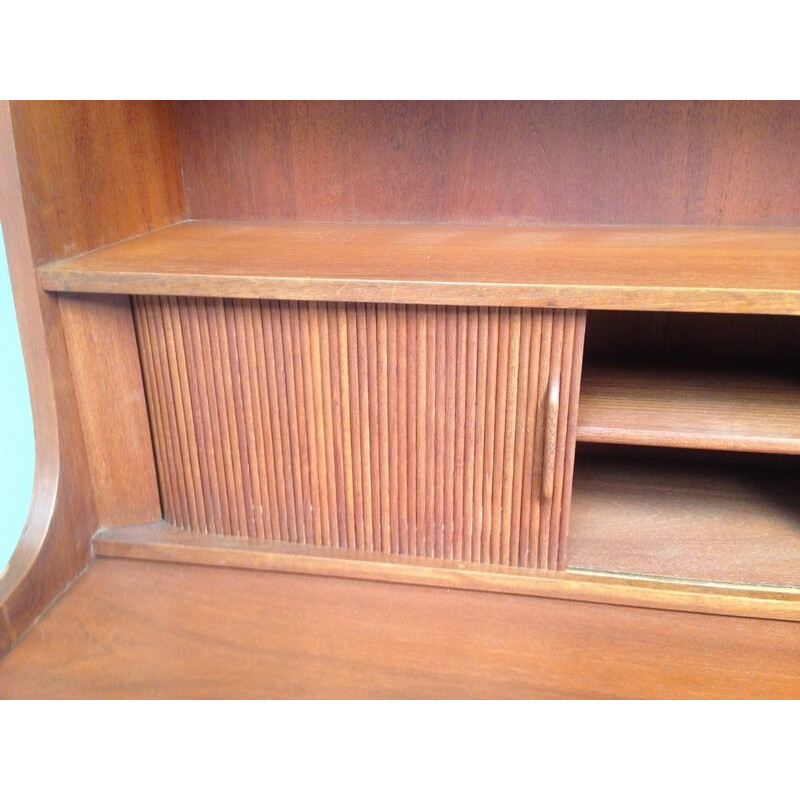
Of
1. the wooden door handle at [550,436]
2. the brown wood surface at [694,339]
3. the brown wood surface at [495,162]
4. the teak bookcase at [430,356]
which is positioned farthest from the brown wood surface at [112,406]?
the brown wood surface at [694,339]

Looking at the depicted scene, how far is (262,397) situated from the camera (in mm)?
762

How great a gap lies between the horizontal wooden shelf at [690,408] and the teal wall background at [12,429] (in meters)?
0.74

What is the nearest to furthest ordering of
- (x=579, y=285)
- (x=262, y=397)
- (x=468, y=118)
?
(x=579, y=285) < (x=262, y=397) < (x=468, y=118)

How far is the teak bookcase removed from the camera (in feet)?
2.28

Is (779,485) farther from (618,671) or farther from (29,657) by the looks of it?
(29,657)

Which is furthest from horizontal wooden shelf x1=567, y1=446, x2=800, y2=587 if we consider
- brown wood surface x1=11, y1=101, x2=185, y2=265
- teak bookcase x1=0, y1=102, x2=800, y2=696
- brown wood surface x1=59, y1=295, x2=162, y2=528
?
brown wood surface x1=11, y1=101, x2=185, y2=265

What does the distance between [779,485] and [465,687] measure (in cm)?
50

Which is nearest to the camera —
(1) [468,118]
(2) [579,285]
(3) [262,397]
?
(2) [579,285]

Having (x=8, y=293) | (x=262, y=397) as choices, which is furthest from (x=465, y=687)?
(x=8, y=293)

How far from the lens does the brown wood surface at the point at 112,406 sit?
77cm

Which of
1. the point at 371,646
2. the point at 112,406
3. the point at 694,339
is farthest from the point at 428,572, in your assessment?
the point at 694,339

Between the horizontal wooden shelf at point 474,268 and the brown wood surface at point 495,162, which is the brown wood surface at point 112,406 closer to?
the horizontal wooden shelf at point 474,268

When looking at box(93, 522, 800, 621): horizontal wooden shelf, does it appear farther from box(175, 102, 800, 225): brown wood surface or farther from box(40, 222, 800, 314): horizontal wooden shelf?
box(175, 102, 800, 225): brown wood surface

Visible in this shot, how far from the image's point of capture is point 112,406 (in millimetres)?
798
